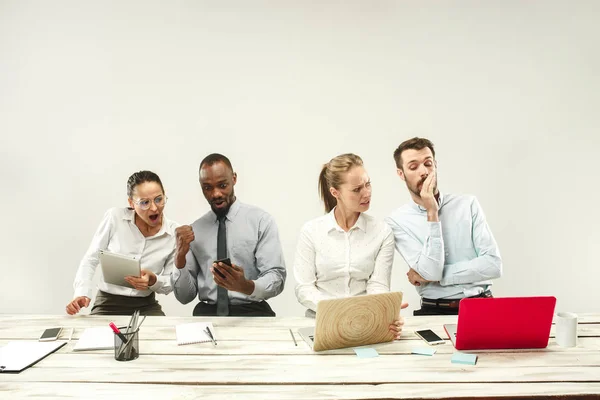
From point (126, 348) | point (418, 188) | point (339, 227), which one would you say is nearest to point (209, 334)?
point (126, 348)

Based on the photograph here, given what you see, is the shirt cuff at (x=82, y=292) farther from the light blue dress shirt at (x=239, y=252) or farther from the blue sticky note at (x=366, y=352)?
the blue sticky note at (x=366, y=352)

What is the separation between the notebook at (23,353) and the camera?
1.59m

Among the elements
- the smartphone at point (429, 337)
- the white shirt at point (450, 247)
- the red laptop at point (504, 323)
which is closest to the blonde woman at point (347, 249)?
the white shirt at point (450, 247)

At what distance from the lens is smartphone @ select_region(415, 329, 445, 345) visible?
5.94 feet

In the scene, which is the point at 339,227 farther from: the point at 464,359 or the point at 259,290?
the point at 464,359

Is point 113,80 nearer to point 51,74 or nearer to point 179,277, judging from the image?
point 51,74

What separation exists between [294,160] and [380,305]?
1.80 m

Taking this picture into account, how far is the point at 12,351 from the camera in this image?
1.73 metres

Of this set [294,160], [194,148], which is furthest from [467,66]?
[194,148]

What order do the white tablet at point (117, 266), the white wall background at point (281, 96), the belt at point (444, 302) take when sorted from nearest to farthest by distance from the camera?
the white tablet at point (117, 266) → the belt at point (444, 302) → the white wall background at point (281, 96)

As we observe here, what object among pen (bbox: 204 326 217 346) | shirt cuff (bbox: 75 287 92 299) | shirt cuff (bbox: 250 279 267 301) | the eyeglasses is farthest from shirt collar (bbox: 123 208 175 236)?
pen (bbox: 204 326 217 346)

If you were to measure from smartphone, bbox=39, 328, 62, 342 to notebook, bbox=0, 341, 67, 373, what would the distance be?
0.05m

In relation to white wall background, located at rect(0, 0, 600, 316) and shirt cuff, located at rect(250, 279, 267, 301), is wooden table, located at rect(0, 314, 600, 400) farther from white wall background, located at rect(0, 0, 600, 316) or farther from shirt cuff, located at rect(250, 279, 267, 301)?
white wall background, located at rect(0, 0, 600, 316)

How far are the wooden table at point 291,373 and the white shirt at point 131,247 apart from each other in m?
0.97
